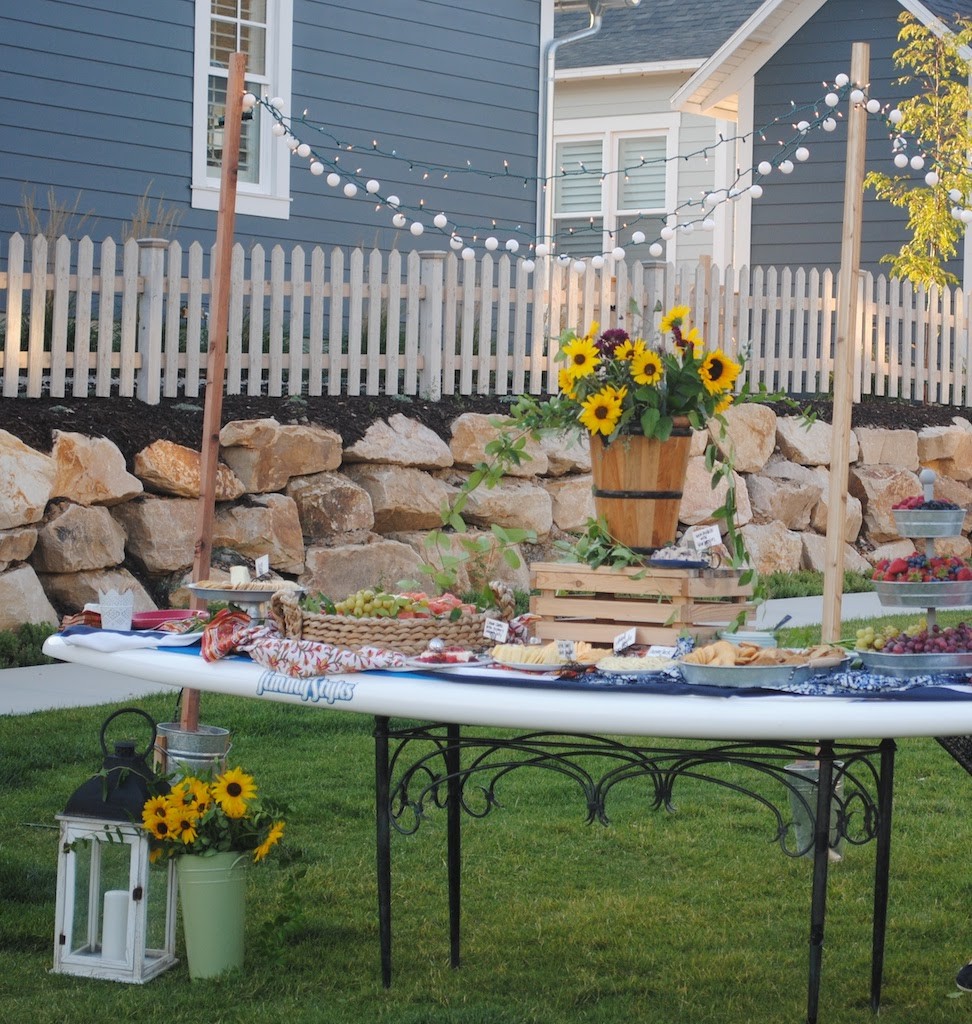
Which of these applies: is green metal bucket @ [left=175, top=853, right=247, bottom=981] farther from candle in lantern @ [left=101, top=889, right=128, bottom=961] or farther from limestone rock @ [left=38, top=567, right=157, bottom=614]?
limestone rock @ [left=38, top=567, right=157, bottom=614]

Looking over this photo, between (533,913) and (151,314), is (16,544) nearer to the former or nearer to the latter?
(151,314)

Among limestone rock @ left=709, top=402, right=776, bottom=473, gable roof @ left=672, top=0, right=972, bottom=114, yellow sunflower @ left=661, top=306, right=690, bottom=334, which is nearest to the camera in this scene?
yellow sunflower @ left=661, top=306, right=690, bottom=334

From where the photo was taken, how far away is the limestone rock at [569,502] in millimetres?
10617

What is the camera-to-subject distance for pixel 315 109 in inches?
491

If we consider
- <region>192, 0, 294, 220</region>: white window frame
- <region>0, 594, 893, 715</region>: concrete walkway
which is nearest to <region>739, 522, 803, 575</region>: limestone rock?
<region>0, 594, 893, 715</region>: concrete walkway

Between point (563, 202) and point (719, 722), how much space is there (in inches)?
750

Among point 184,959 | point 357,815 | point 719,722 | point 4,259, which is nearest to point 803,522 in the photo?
point 4,259

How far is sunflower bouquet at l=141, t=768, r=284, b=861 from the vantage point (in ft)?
12.2

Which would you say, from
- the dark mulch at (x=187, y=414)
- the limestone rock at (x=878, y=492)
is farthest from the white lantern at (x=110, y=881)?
the limestone rock at (x=878, y=492)

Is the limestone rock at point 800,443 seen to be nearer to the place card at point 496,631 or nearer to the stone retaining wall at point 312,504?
the stone retaining wall at point 312,504

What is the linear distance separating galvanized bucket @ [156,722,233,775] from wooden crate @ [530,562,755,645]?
1.41m

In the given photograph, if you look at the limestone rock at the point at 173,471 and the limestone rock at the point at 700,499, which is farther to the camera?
the limestone rock at the point at 700,499

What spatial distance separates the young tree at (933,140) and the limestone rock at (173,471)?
771 centimetres

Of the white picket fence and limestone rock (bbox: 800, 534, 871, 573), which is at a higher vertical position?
the white picket fence
